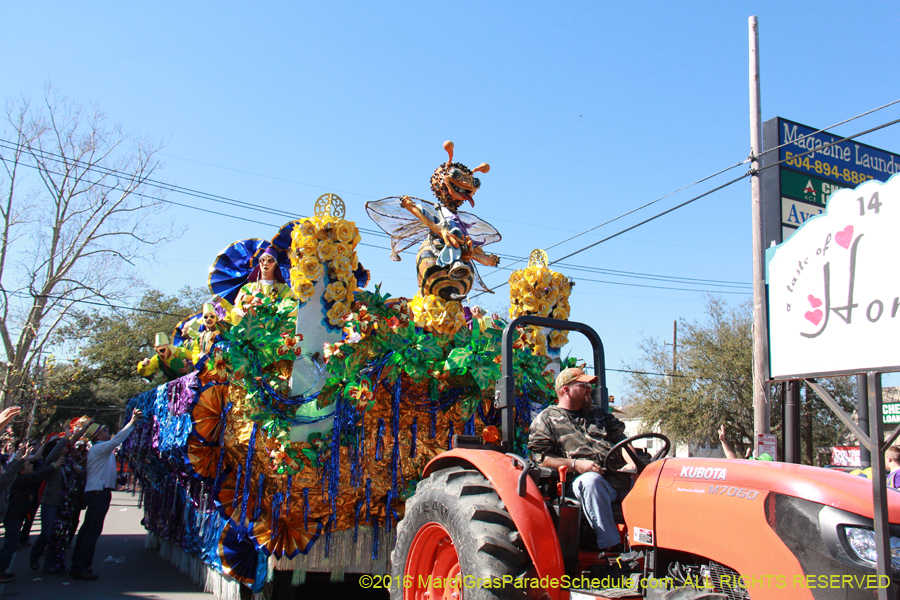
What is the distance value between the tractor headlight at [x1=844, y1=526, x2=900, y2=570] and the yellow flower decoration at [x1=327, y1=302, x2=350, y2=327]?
4248mm

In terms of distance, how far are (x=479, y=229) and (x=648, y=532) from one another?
4692 mm

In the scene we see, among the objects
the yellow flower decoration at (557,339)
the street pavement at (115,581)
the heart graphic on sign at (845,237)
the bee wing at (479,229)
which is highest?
the bee wing at (479,229)

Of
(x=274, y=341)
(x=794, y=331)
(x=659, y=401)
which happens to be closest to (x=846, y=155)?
(x=794, y=331)

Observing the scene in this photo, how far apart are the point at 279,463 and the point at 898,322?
454 cm

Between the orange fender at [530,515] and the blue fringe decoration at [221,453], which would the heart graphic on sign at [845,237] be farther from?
the blue fringe decoration at [221,453]

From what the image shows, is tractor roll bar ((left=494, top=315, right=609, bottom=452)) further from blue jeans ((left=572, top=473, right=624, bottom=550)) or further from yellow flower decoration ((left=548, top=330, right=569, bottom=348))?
yellow flower decoration ((left=548, top=330, right=569, bottom=348))

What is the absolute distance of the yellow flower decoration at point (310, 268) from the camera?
18.2 ft

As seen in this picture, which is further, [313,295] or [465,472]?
[313,295]

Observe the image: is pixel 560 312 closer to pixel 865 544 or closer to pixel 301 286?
pixel 301 286

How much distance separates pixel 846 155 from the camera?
807 cm

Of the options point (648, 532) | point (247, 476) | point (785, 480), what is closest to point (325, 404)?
point (247, 476)

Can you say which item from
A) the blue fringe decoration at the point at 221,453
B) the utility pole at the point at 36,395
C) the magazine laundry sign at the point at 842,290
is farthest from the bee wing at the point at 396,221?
the utility pole at the point at 36,395

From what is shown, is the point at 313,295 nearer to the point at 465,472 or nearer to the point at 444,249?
the point at 444,249

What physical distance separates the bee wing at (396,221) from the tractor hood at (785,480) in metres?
4.29
